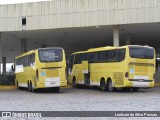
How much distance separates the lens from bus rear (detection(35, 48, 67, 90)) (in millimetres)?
24078

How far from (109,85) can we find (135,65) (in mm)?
2569

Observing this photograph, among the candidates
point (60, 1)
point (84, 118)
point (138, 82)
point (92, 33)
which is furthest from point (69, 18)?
point (84, 118)

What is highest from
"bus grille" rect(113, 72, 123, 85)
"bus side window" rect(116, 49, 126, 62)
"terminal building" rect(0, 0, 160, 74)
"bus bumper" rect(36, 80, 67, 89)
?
"terminal building" rect(0, 0, 160, 74)

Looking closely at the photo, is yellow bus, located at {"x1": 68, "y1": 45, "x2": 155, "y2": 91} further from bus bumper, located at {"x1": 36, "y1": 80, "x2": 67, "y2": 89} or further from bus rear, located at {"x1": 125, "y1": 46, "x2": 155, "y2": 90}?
bus bumper, located at {"x1": 36, "y1": 80, "x2": 67, "y2": 89}

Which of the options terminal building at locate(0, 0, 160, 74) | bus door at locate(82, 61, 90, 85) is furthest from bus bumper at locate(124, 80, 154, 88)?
terminal building at locate(0, 0, 160, 74)

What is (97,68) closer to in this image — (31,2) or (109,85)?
(109,85)

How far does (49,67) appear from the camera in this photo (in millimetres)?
24156

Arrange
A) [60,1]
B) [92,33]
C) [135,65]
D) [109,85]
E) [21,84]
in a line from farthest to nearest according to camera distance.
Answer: [92,33]
[60,1]
[21,84]
[109,85]
[135,65]

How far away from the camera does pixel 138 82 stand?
23.7 meters

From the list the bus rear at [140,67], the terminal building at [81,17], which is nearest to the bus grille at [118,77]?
the bus rear at [140,67]

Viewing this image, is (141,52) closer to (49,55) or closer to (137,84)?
(137,84)

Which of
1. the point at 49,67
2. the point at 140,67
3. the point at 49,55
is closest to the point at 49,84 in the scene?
the point at 49,67

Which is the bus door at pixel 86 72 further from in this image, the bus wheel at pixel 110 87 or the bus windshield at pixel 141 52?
the bus windshield at pixel 141 52

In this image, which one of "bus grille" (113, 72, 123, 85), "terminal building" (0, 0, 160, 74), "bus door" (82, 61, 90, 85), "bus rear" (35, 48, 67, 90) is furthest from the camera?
"terminal building" (0, 0, 160, 74)
